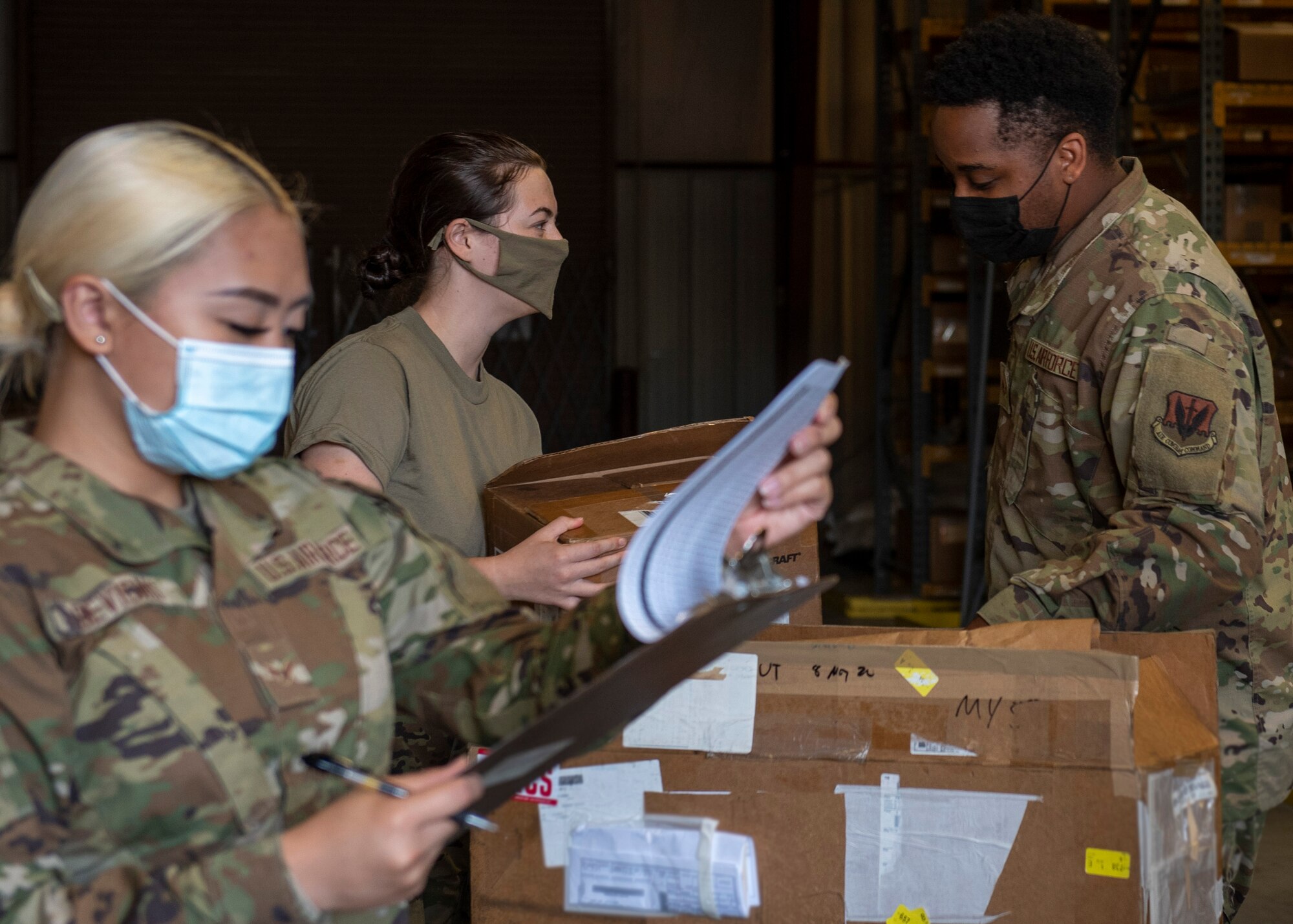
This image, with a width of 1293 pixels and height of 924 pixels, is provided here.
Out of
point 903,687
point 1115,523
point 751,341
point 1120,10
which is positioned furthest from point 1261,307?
point 751,341

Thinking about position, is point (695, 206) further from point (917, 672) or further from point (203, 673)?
point (203, 673)

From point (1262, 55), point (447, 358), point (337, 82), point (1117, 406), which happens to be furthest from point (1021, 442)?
point (337, 82)

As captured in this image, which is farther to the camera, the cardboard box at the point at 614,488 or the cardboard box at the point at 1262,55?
the cardboard box at the point at 1262,55

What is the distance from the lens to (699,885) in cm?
157

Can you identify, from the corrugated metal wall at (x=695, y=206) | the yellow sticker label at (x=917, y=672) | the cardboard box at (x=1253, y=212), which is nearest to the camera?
the yellow sticker label at (x=917, y=672)

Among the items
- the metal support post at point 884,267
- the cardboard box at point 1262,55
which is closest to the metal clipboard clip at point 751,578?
the cardboard box at point 1262,55

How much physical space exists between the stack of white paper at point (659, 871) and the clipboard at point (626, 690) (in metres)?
0.45

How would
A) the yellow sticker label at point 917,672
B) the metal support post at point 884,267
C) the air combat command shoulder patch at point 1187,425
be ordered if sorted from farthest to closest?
the metal support post at point 884,267 < the air combat command shoulder patch at point 1187,425 < the yellow sticker label at point 917,672

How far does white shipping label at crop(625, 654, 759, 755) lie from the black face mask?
99 cm

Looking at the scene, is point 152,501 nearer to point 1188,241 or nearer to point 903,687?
point 903,687

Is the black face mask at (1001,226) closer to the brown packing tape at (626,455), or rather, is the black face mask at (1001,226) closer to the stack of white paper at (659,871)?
the brown packing tape at (626,455)

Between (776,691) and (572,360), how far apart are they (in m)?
7.14

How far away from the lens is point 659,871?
5.31ft

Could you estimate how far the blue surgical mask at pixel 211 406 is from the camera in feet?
3.66
